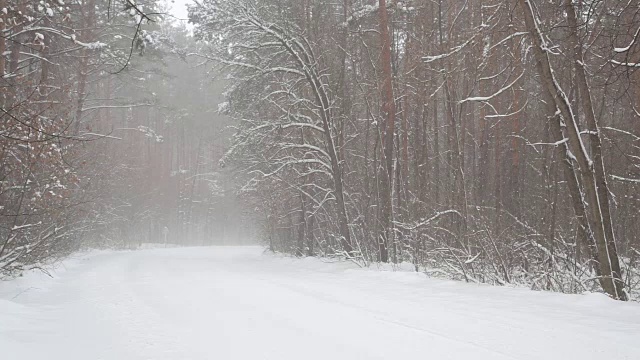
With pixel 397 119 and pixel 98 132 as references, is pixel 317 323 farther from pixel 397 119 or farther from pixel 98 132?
pixel 98 132

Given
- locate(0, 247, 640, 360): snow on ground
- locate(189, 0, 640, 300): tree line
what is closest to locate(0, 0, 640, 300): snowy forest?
locate(189, 0, 640, 300): tree line

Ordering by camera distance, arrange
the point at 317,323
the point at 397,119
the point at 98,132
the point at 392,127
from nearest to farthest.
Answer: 1. the point at 317,323
2. the point at 392,127
3. the point at 397,119
4. the point at 98,132

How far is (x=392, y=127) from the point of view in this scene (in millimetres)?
13586

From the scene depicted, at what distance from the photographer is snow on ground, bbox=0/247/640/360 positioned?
435cm

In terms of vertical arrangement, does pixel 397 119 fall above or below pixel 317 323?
above

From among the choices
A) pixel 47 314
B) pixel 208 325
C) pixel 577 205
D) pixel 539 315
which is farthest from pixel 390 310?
pixel 47 314

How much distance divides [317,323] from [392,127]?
8844mm

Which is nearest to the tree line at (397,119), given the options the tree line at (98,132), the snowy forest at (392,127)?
the snowy forest at (392,127)

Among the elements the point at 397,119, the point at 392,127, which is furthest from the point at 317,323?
the point at 397,119

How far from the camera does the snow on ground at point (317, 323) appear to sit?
4352mm

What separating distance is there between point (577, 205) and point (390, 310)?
3.44 m

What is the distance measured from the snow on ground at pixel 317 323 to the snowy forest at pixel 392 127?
4.64ft

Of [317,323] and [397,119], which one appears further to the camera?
[397,119]

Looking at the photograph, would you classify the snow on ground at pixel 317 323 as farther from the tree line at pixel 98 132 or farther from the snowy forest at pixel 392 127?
the tree line at pixel 98 132
